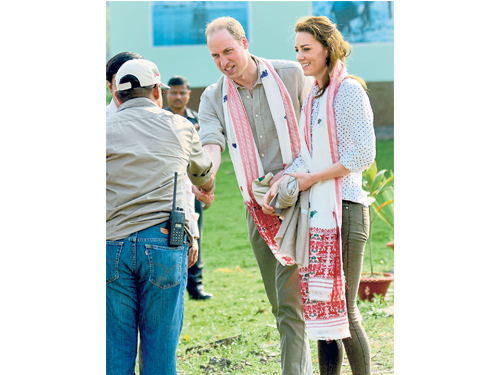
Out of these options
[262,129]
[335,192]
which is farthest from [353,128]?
[262,129]

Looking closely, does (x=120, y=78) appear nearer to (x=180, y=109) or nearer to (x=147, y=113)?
(x=147, y=113)

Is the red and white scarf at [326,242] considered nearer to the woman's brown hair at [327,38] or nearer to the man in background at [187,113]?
the woman's brown hair at [327,38]

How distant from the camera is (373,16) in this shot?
5.97m

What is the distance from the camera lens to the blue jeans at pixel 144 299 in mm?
2131

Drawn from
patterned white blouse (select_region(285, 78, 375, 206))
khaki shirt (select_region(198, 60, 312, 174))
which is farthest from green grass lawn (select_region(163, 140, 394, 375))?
patterned white blouse (select_region(285, 78, 375, 206))

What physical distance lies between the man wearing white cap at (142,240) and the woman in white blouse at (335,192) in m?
0.62

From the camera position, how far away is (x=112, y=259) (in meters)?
2.15

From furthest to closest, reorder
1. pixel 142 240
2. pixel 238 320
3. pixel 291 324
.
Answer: pixel 238 320 → pixel 291 324 → pixel 142 240

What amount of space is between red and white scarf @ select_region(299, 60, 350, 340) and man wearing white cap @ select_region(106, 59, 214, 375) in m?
0.60

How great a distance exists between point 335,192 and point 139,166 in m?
0.86

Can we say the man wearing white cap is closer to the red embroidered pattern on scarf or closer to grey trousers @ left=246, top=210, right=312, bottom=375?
the red embroidered pattern on scarf

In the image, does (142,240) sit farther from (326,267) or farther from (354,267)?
(354,267)

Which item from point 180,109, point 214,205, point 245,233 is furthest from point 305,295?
point 214,205
